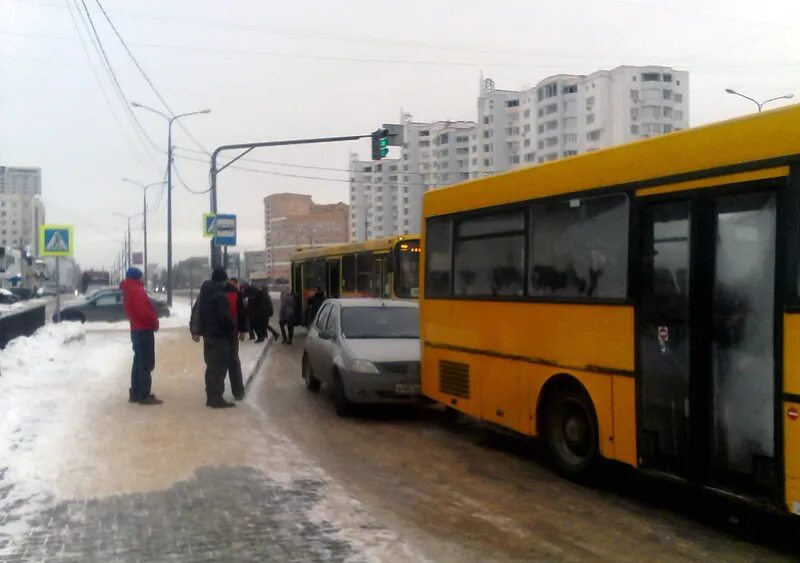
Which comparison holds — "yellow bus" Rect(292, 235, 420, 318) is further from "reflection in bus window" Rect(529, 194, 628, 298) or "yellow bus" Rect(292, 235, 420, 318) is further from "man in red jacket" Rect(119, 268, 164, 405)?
"reflection in bus window" Rect(529, 194, 628, 298)

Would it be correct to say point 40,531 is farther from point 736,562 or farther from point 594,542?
point 736,562

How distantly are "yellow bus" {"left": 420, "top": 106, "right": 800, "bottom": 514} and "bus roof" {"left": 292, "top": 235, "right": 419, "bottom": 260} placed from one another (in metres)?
14.0

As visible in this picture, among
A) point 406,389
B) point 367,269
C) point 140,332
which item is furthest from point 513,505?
point 367,269

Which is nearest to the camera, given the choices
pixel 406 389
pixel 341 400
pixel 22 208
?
pixel 406 389

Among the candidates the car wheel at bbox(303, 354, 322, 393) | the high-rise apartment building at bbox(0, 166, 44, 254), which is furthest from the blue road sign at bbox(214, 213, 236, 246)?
the high-rise apartment building at bbox(0, 166, 44, 254)

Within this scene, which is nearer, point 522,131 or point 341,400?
point 341,400

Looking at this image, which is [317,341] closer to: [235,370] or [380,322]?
[380,322]

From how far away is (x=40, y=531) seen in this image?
658cm

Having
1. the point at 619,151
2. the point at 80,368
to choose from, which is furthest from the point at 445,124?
the point at 619,151

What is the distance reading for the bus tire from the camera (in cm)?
808

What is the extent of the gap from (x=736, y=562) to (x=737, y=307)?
1773 millimetres

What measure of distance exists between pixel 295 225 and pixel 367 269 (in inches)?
3678

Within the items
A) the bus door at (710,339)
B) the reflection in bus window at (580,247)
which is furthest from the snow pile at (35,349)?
the bus door at (710,339)

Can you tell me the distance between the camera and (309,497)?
752cm
